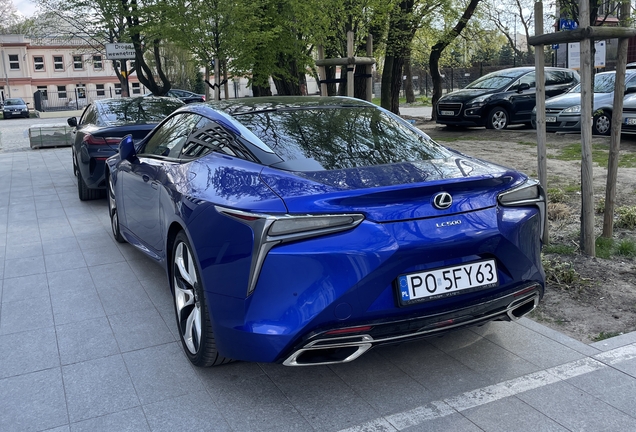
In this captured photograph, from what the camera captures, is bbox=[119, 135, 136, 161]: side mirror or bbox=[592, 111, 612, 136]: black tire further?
bbox=[592, 111, 612, 136]: black tire

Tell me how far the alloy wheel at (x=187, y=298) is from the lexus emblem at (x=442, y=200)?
1.35m

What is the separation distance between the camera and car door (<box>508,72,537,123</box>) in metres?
16.7

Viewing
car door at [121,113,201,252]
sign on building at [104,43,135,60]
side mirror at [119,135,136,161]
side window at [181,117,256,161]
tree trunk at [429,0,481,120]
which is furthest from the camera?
tree trunk at [429,0,481,120]

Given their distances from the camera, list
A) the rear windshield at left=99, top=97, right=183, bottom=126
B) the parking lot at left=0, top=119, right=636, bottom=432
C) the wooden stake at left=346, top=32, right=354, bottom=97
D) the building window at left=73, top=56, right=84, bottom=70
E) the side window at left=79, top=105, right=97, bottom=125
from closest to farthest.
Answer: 1. the parking lot at left=0, top=119, right=636, bottom=432
2. the rear windshield at left=99, top=97, right=183, bottom=126
3. the wooden stake at left=346, top=32, right=354, bottom=97
4. the side window at left=79, top=105, right=97, bottom=125
5. the building window at left=73, top=56, right=84, bottom=70

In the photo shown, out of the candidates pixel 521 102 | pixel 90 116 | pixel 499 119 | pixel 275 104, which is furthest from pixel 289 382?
pixel 521 102

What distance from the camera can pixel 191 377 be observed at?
3598mm

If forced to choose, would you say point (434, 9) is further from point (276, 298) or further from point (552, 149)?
point (276, 298)

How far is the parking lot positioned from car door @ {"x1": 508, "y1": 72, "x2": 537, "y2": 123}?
13453mm

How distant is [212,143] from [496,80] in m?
15.0

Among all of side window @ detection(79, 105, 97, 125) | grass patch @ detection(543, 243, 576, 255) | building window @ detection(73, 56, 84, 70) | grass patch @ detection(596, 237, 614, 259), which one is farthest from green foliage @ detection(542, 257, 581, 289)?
building window @ detection(73, 56, 84, 70)

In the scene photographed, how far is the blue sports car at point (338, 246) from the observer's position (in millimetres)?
2951

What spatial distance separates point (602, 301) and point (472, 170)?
5.71 feet

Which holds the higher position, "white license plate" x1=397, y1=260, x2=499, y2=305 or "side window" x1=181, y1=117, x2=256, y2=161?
"side window" x1=181, y1=117, x2=256, y2=161

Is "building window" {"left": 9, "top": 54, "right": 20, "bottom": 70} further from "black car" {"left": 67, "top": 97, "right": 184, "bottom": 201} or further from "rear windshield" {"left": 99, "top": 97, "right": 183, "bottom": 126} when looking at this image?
"rear windshield" {"left": 99, "top": 97, "right": 183, "bottom": 126}
